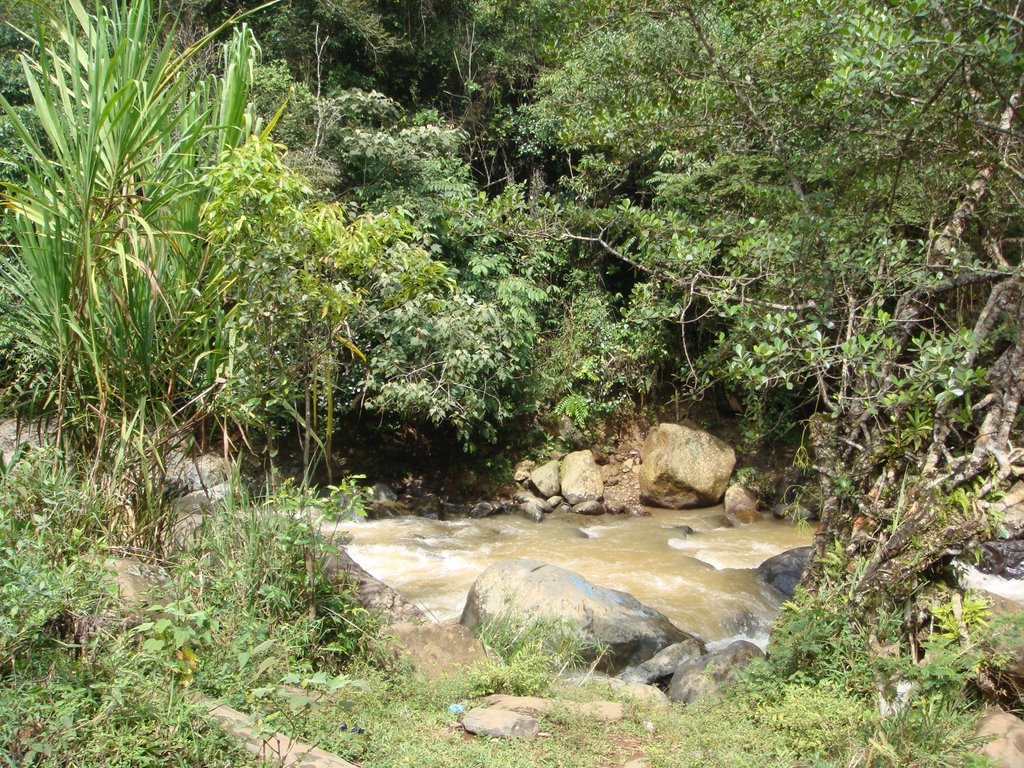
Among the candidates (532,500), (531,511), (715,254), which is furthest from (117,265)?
(532,500)

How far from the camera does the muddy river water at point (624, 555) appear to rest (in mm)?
6645

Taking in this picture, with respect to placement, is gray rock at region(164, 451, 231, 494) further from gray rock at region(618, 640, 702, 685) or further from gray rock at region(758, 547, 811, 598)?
gray rock at region(758, 547, 811, 598)

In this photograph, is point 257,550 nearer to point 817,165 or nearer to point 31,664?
point 31,664

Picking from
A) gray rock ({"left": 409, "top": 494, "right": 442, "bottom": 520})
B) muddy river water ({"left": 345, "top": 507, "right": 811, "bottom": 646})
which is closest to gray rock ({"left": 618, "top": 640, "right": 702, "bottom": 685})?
muddy river water ({"left": 345, "top": 507, "right": 811, "bottom": 646})

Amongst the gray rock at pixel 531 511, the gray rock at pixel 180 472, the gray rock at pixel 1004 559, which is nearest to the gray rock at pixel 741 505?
the gray rock at pixel 531 511

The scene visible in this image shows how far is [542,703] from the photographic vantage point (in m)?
3.74

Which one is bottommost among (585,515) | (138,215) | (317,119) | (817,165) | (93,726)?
(585,515)

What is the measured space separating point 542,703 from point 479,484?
7.14 meters

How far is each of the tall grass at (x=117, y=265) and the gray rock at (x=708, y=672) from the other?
2.88 m

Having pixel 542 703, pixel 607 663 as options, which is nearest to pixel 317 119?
pixel 607 663

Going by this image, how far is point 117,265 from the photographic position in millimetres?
3896

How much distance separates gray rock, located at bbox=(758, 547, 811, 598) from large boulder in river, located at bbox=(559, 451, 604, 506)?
306cm

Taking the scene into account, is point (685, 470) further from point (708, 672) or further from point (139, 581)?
point (139, 581)

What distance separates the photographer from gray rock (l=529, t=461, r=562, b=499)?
1051 centimetres
